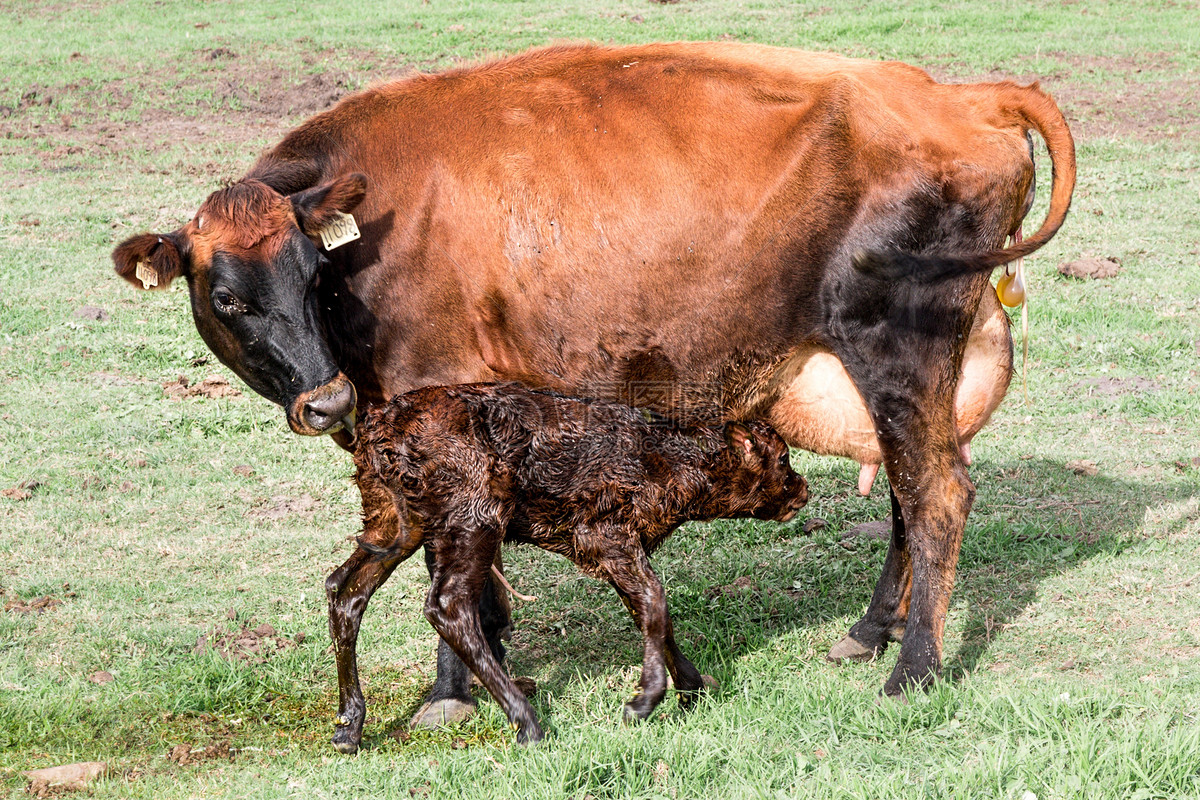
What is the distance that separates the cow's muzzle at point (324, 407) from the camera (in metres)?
4.82

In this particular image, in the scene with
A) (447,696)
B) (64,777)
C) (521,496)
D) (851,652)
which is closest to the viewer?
(64,777)

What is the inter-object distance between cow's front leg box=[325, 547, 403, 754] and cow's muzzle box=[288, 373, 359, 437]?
57cm

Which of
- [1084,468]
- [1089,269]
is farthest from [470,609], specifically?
[1089,269]

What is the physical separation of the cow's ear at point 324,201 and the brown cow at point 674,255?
10 millimetres

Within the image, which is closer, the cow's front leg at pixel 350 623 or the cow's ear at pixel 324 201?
the cow's front leg at pixel 350 623

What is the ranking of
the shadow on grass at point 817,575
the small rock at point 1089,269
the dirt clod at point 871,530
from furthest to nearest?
the small rock at point 1089,269 < the dirt clod at point 871,530 < the shadow on grass at point 817,575

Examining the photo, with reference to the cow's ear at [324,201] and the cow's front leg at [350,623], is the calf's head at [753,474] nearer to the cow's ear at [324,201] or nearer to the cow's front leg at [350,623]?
the cow's front leg at [350,623]

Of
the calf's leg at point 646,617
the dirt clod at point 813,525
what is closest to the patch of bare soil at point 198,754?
the calf's leg at point 646,617

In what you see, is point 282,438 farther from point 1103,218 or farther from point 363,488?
point 1103,218

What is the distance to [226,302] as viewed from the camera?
503cm

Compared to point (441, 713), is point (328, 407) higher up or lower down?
higher up

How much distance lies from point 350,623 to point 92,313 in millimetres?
6319

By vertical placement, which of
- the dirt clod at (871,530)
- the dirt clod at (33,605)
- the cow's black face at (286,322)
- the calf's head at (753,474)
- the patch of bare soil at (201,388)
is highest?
the cow's black face at (286,322)

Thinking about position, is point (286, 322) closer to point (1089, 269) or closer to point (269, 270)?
point (269, 270)
